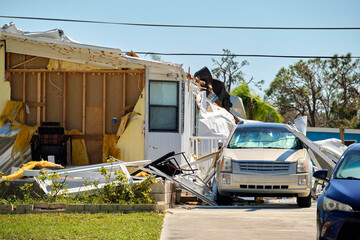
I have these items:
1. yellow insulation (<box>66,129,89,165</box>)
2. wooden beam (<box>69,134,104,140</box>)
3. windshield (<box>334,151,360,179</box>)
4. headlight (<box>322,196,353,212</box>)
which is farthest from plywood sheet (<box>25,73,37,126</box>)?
headlight (<box>322,196,353,212</box>)

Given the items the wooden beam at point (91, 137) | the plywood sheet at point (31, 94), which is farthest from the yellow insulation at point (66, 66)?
the wooden beam at point (91, 137)

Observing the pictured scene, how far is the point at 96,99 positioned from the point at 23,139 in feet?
7.71

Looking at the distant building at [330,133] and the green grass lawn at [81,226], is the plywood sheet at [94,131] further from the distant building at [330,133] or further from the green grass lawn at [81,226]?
the distant building at [330,133]

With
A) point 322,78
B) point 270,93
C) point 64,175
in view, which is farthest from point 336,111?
point 64,175

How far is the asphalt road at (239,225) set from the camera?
8.30m

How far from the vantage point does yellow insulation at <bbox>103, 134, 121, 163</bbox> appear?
16.5 m

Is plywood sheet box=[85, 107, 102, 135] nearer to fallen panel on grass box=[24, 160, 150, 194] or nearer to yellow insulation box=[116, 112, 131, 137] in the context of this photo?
yellow insulation box=[116, 112, 131, 137]

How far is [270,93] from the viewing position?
5538cm

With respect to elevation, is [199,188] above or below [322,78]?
below

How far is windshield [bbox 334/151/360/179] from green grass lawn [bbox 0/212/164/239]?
2.66m

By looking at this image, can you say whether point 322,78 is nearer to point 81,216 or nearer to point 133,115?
point 133,115

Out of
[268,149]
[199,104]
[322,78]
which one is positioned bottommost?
[268,149]

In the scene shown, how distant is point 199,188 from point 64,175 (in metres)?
3.54

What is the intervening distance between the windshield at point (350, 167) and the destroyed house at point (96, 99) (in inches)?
339
